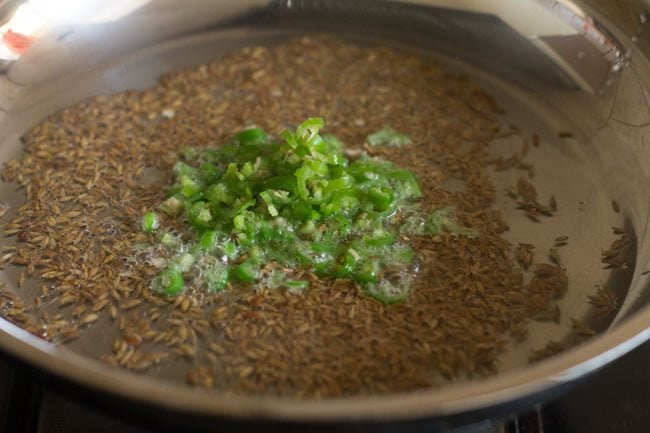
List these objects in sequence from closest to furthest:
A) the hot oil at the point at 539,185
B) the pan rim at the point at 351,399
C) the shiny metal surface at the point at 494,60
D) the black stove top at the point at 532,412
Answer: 1. the pan rim at the point at 351,399
2. the black stove top at the point at 532,412
3. the hot oil at the point at 539,185
4. the shiny metal surface at the point at 494,60

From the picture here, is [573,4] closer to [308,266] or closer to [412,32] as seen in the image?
[412,32]

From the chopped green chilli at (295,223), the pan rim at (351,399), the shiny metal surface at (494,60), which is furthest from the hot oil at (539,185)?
the pan rim at (351,399)

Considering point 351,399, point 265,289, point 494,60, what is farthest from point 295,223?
point 494,60

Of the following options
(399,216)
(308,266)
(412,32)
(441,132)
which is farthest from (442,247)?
(412,32)

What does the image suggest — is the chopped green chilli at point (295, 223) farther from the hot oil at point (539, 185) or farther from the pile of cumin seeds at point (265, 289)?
the hot oil at point (539, 185)

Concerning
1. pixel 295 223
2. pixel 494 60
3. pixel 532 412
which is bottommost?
pixel 532 412

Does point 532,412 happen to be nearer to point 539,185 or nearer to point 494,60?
point 539,185
